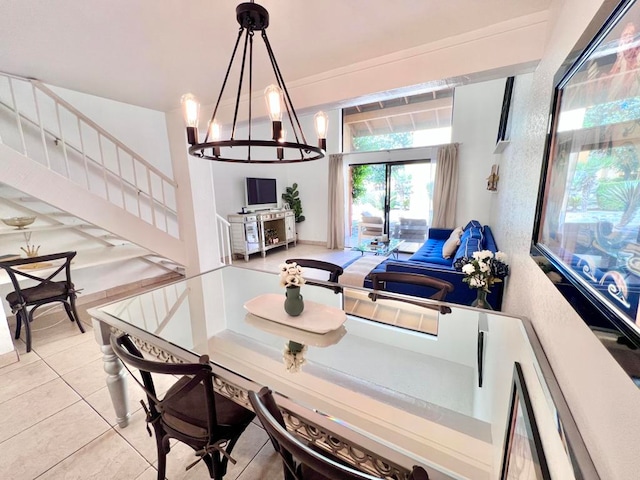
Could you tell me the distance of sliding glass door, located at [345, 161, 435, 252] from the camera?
18.8 feet

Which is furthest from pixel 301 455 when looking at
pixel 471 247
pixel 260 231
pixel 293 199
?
pixel 293 199

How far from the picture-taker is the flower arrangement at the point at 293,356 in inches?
48.6

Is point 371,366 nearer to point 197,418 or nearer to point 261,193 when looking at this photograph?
point 197,418

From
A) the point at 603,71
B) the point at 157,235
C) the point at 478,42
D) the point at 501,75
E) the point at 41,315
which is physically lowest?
the point at 41,315

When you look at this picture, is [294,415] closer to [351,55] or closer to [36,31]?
[351,55]

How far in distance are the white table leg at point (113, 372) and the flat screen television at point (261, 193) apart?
4.52m

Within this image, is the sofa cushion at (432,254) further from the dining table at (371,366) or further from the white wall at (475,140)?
the dining table at (371,366)

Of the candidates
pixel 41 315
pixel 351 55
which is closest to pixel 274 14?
pixel 351 55

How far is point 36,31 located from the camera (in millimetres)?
1633

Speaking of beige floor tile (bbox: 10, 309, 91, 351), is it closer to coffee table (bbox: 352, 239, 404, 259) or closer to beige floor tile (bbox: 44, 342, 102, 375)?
beige floor tile (bbox: 44, 342, 102, 375)

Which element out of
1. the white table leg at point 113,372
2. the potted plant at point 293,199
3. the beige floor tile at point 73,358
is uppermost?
the potted plant at point 293,199

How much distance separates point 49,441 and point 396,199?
5.89 metres

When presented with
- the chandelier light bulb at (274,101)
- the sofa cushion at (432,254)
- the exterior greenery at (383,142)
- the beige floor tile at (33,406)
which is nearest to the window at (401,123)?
the exterior greenery at (383,142)

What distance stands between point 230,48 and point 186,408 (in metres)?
2.16
